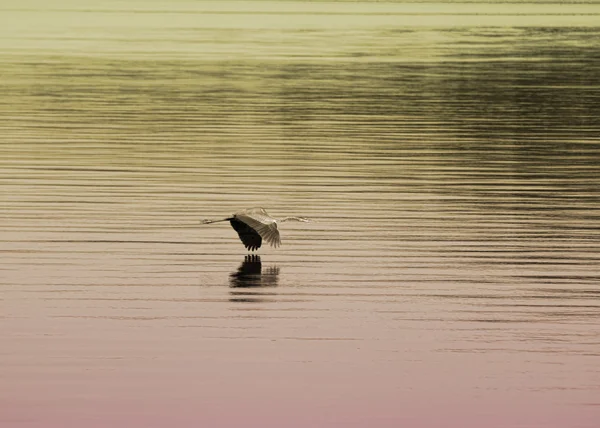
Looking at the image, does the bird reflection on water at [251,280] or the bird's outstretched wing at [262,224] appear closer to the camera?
the bird reflection on water at [251,280]

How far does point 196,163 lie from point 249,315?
11.7 m

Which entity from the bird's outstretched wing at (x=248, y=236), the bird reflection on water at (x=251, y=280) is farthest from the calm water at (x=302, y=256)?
the bird's outstretched wing at (x=248, y=236)

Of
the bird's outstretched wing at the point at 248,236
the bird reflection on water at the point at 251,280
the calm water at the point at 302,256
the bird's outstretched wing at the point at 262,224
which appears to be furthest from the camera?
the bird's outstretched wing at the point at 248,236

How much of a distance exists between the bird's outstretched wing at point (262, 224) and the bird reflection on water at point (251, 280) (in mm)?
323

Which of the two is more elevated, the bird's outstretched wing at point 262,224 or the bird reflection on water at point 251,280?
the bird's outstretched wing at point 262,224

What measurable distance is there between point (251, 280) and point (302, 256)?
1527 millimetres

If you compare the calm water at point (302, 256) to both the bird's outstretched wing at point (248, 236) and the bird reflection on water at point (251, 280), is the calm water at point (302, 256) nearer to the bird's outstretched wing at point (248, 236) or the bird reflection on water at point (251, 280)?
the bird reflection on water at point (251, 280)

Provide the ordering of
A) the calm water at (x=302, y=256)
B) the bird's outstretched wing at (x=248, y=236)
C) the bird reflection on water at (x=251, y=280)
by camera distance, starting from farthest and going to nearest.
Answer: the bird's outstretched wing at (x=248, y=236) → the bird reflection on water at (x=251, y=280) → the calm water at (x=302, y=256)

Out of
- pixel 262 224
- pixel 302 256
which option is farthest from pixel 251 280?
pixel 302 256

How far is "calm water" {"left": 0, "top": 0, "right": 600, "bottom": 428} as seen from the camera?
11477 mm

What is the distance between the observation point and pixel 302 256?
1703 centimetres

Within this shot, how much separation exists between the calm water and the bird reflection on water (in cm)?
5

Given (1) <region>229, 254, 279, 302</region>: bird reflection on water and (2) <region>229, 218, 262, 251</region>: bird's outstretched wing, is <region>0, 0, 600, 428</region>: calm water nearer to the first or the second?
(1) <region>229, 254, 279, 302</region>: bird reflection on water

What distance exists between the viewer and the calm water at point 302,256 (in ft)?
37.7
